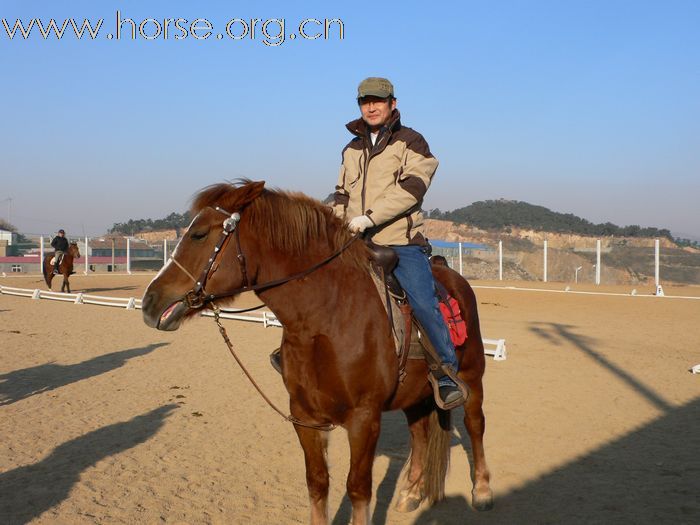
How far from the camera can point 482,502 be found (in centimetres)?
476

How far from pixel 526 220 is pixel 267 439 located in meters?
91.7

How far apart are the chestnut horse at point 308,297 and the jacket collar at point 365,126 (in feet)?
2.16

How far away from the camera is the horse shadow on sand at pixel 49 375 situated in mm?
8164

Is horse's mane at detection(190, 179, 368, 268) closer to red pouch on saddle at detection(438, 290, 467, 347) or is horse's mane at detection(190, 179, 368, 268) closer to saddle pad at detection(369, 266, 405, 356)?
saddle pad at detection(369, 266, 405, 356)

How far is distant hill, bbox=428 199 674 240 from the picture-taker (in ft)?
251

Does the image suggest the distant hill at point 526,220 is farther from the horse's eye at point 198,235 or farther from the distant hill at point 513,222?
the horse's eye at point 198,235

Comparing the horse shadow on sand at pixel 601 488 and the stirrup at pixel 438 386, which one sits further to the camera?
the horse shadow on sand at pixel 601 488

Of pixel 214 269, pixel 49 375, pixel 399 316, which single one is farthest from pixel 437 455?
pixel 49 375

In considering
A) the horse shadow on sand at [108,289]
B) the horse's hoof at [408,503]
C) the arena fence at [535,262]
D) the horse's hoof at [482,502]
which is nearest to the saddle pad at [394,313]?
the horse's hoof at [408,503]

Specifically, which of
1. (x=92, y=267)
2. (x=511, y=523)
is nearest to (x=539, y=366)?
(x=511, y=523)

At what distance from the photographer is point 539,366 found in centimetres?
1024

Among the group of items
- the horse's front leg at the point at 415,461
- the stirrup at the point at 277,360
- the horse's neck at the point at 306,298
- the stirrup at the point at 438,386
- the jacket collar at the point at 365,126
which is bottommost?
the horse's front leg at the point at 415,461

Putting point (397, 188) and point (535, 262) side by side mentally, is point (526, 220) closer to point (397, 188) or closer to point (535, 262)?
point (535, 262)

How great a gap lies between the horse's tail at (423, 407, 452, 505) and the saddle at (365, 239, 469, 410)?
926mm
